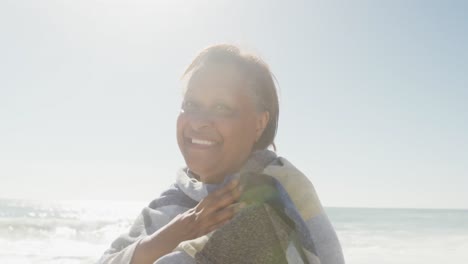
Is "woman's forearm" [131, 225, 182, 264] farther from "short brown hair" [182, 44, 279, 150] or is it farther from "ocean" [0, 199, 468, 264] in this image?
"ocean" [0, 199, 468, 264]

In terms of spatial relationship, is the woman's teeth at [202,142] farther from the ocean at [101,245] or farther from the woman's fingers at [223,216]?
the ocean at [101,245]

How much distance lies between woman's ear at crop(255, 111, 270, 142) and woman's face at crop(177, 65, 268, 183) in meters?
0.02

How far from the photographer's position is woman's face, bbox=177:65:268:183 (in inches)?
65.5

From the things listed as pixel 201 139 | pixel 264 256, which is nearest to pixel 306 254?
pixel 264 256

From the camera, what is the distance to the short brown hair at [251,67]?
5.64 ft

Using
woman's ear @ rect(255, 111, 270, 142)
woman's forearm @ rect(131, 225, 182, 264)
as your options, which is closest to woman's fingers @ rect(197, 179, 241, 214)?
woman's forearm @ rect(131, 225, 182, 264)

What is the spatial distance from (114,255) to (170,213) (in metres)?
0.23

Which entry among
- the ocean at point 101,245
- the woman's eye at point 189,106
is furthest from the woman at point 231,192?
the ocean at point 101,245

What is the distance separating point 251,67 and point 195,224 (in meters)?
0.58

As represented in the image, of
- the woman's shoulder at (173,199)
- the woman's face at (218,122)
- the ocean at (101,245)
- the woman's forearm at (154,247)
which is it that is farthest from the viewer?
the ocean at (101,245)

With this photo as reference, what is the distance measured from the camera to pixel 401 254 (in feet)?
51.0

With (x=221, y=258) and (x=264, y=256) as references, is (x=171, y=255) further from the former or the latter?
(x=264, y=256)

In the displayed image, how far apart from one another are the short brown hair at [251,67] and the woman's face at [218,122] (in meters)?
0.03

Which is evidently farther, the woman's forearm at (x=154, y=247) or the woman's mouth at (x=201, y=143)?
the woman's mouth at (x=201, y=143)
